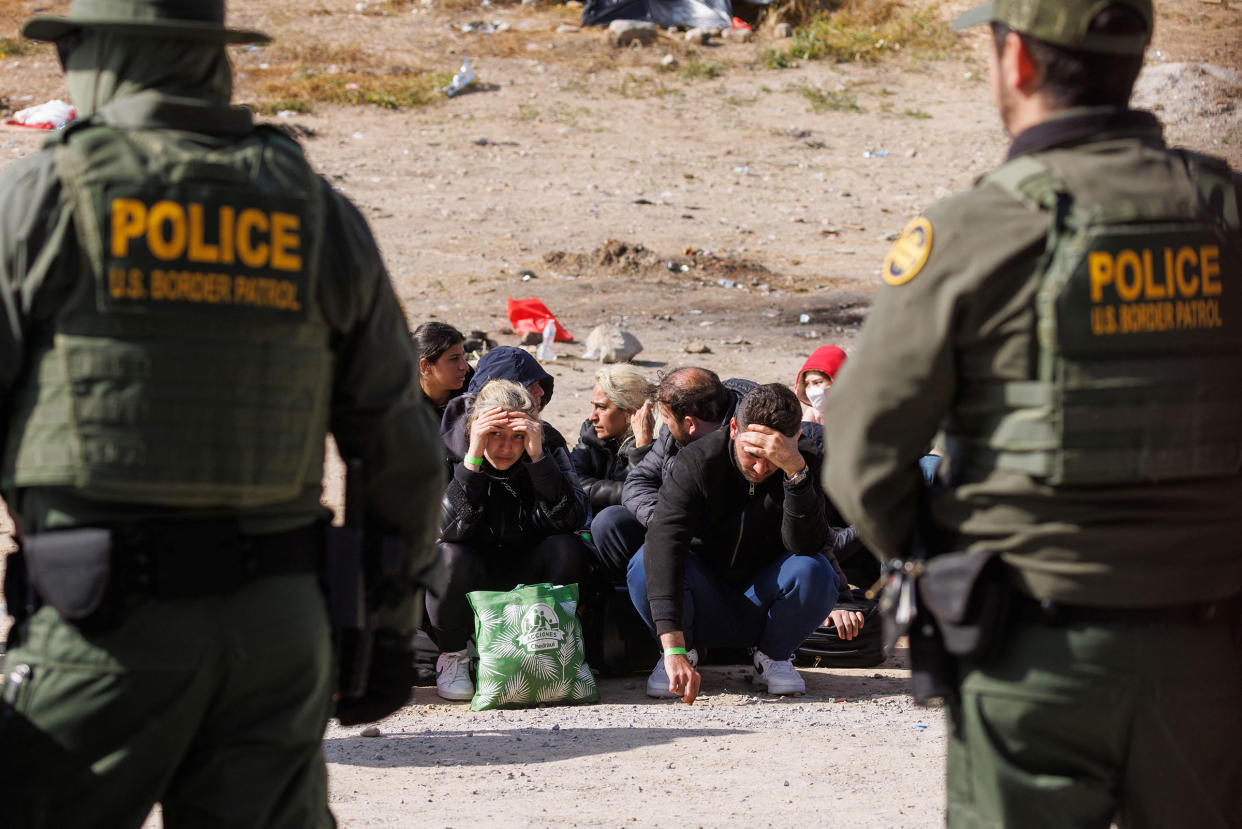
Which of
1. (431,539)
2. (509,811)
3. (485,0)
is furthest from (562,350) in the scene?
(485,0)

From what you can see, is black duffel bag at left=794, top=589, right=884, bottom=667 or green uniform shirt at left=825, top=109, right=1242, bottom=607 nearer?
green uniform shirt at left=825, top=109, right=1242, bottom=607

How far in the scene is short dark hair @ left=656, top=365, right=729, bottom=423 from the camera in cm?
612

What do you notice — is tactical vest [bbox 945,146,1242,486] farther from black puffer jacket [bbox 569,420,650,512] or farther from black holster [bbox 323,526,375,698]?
black puffer jacket [bbox 569,420,650,512]

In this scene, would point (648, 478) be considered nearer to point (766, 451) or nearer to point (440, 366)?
point (766, 451)

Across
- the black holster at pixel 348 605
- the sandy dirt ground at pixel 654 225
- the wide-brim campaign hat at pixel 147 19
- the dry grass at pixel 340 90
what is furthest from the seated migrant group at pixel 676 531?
the dry grass at pixel 340 90

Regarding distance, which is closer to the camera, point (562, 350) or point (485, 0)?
point (562, 350)

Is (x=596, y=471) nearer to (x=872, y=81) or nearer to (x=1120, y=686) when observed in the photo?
(x=1120, y=686)

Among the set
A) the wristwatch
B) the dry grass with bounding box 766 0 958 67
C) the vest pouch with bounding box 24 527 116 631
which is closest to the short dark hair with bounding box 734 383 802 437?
the wristwatch

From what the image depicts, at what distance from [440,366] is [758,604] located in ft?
6.07

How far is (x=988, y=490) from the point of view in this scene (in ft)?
7.63

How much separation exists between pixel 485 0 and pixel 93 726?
2085 centimetres

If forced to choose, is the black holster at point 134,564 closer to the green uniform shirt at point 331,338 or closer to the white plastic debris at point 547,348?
the green uniform shirt at point 331,338

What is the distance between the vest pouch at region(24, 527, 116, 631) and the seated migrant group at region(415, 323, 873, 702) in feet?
10.7

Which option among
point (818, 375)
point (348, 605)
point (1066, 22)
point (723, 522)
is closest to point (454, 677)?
point (723, 522)
